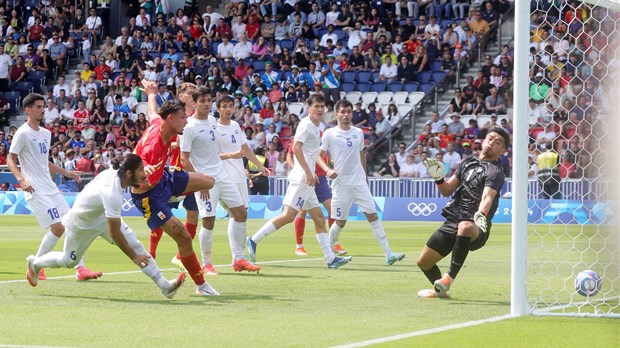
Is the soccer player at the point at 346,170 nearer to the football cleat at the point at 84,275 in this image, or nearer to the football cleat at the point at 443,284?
the football cleat at the point at 84,275

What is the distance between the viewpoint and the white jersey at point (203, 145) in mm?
13094

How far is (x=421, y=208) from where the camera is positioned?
92.7ft

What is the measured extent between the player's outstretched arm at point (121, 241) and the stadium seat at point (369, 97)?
22911 millimetres

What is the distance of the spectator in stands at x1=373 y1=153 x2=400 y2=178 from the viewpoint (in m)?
29.7

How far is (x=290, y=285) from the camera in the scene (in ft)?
38.9

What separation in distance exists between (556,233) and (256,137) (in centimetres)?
1502

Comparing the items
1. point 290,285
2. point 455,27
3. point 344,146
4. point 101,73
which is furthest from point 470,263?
point 101,73

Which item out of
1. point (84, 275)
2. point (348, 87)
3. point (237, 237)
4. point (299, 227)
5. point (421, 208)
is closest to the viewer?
point (84, 275)

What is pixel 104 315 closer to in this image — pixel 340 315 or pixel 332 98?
pixel 340 315

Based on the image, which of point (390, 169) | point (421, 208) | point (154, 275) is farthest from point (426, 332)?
point (390, 169)

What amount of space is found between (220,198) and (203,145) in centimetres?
71

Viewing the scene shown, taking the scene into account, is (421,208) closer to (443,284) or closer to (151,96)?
(151,96)

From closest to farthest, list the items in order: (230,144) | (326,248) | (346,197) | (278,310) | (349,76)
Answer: (278,310), (230,144), (326,248), (346,197), (349,76)

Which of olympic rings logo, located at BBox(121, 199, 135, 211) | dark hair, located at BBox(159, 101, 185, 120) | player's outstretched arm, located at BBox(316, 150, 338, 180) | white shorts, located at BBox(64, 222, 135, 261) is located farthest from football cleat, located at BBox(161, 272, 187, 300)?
olympic rings logo, located at BBox(121, 199, 135, 211)
